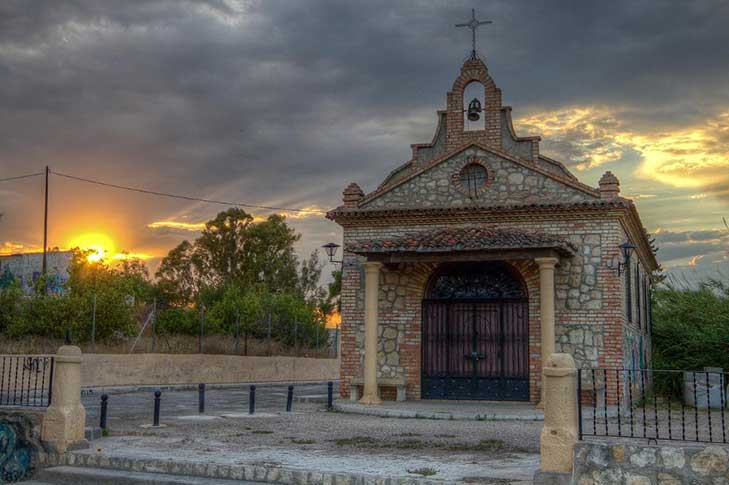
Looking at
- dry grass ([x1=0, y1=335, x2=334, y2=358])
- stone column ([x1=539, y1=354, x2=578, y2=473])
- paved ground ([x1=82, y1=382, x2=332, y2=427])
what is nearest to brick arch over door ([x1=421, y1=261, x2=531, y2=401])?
paved ground ([x1=82, y1=382, x2=332, y2=427])

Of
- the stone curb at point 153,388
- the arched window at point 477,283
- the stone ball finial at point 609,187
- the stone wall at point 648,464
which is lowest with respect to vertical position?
the stone curb at point 153,388

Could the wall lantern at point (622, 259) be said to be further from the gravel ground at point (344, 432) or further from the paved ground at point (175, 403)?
the paved ground at point (175, 403)

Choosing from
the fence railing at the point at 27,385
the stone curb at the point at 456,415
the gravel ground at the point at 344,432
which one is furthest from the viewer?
the stone curb at the point at 456,415

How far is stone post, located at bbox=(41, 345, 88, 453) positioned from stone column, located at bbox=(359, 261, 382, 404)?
25.5ft

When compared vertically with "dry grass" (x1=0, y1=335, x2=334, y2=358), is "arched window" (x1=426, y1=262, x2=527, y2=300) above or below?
above

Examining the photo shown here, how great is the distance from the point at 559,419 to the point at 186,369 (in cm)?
2231

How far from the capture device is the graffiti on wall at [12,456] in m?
10.8

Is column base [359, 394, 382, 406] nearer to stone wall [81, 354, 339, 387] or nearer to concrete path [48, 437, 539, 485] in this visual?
concrete path [48, 437, 539, 485]

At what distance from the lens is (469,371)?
18.0m

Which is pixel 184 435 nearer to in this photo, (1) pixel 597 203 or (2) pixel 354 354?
(2) pixel 354 354

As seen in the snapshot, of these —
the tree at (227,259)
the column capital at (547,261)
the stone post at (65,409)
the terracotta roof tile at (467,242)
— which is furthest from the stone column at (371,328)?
the tree at (227,259)

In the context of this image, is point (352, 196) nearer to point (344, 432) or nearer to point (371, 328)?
point (371, 328)

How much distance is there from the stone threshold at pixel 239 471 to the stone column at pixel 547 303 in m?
8.49

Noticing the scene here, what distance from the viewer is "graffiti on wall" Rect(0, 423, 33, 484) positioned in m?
10.8
